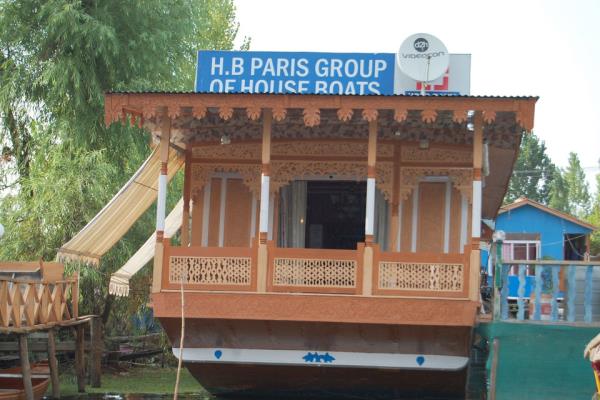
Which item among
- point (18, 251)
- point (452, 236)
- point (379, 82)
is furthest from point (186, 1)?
point (452, 236)

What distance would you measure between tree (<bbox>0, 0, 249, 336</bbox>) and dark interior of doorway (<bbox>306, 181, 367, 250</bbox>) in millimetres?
4062

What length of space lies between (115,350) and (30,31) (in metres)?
7.43

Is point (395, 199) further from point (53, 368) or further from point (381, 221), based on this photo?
point (53, 368)

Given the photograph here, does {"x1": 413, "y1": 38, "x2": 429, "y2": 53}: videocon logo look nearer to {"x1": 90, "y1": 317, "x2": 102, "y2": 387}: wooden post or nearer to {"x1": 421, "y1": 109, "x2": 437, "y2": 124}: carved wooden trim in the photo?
{"x1": 421, "y1": 109, "x2": 437, "y2": 124}: carved wooden trim

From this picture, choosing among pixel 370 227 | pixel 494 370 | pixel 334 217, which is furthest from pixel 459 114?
pixel 334 217

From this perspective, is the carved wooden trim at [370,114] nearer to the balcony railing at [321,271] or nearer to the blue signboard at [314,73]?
the balcony railing at [321,271]

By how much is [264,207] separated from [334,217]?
4.84 metres

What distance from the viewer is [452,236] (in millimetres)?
14297

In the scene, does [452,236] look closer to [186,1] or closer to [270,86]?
[270,86]

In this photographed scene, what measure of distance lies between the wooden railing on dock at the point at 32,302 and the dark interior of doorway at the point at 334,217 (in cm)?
447

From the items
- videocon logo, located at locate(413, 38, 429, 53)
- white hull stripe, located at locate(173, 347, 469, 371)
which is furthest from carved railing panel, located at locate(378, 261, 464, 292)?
videocon logo, located at locate(413, 38, 429, 53)

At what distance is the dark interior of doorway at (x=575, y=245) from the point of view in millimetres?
35344

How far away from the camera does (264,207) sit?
12570 millimetres

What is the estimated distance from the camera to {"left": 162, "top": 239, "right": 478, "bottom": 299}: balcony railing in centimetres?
1212
